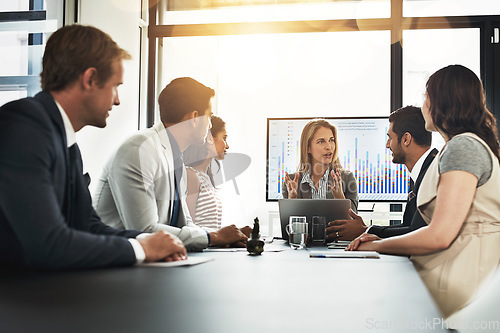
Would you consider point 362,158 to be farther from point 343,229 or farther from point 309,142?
point 343,229

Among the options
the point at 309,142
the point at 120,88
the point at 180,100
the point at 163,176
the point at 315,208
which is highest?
the point at 120,88

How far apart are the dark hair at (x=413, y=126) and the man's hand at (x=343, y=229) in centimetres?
75

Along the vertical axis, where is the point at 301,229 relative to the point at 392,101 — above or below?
below

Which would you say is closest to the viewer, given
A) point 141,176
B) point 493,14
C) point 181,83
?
point 141,176

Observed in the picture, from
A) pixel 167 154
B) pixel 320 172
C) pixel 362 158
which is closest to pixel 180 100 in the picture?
pixel 167 154

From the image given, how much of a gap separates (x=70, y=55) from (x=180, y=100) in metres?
1.04

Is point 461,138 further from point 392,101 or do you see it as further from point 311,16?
point 311,16

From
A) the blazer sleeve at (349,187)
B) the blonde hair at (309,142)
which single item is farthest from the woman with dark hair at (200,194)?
the blazer sleeve at (349,187)

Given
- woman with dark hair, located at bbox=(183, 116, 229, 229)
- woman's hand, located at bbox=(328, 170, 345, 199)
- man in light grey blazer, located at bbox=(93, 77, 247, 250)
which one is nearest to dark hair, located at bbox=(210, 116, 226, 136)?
woman with dark hair, located at bbox=(183, 116, 229, 229)

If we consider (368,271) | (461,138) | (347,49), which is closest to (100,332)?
(368,271)

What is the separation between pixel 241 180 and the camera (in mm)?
5105

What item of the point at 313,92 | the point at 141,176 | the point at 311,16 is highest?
the point at 311,16

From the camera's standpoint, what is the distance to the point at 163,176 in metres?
2.32

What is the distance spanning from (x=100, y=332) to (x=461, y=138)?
5.32ft
